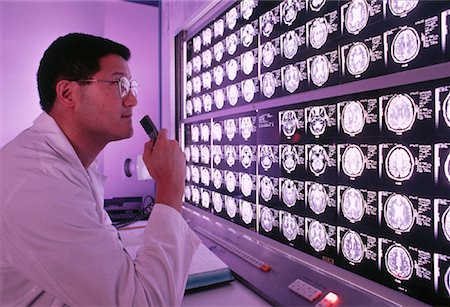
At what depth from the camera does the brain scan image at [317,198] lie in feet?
3.49

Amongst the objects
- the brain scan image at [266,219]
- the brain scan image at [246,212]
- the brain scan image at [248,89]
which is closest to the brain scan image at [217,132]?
the brain scan image at [248,89]

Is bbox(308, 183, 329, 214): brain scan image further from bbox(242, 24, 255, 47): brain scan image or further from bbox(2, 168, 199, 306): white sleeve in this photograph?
bbox(242, 24, 255, 47): brain scan image

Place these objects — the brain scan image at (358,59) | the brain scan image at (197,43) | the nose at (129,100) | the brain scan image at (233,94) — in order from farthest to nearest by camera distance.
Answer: the brain scan image at (197,43)
the brain scan image at (233,94)
the nose at (129,100)
the brain scan image at (358,59)

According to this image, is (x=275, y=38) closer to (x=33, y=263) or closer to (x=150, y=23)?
(x=33, y=263)

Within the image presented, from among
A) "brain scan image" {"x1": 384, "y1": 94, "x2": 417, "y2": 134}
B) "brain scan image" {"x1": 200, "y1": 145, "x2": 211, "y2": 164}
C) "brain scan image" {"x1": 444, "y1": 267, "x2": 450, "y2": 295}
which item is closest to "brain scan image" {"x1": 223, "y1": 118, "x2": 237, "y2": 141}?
"brain scan image" {"x1": 200, "y1": 145, "x2": 211, "y2": 164}

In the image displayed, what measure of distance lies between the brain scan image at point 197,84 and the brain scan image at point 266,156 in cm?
75

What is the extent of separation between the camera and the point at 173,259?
0.81m

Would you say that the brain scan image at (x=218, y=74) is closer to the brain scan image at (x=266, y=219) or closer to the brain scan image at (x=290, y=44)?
the brain scan image at (x=290, y=44)

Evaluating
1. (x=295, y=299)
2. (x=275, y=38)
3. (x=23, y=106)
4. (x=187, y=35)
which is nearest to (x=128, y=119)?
(x=275, y=38)

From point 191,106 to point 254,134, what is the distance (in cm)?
75

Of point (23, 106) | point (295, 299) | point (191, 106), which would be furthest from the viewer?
point (23, 106)

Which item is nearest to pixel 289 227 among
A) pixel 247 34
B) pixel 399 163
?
pixel 399 163

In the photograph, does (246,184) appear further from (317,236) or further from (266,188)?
(317,236)

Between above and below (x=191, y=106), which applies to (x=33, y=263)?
below
